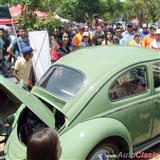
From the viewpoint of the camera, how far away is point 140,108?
4.93 metres

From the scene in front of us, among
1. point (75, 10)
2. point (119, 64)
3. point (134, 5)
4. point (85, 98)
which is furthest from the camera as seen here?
point (134, 5)

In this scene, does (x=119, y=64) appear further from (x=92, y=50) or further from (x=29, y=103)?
(x=29, y=103)

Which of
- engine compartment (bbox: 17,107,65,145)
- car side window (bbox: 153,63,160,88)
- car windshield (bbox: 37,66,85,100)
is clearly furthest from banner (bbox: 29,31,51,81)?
car side window (bbox: 153,63,160,88)

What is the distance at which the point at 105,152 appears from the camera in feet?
15.4

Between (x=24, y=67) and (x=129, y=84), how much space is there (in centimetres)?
266

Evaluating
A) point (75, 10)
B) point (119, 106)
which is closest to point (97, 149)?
point (119, 106)

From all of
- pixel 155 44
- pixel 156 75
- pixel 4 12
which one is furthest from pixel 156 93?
pixel 4 12

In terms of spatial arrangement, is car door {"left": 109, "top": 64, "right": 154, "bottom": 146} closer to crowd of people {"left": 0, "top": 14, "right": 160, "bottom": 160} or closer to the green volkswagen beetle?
the green volkswagen beetle

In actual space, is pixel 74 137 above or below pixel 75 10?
above

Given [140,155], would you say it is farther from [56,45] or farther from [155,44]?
[56,45]

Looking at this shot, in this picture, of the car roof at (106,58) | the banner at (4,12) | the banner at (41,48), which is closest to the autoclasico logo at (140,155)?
the car roof at (106,58)

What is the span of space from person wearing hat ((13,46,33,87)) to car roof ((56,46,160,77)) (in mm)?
1559

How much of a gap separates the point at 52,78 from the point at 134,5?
3949cm

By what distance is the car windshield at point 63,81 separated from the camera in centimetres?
483
